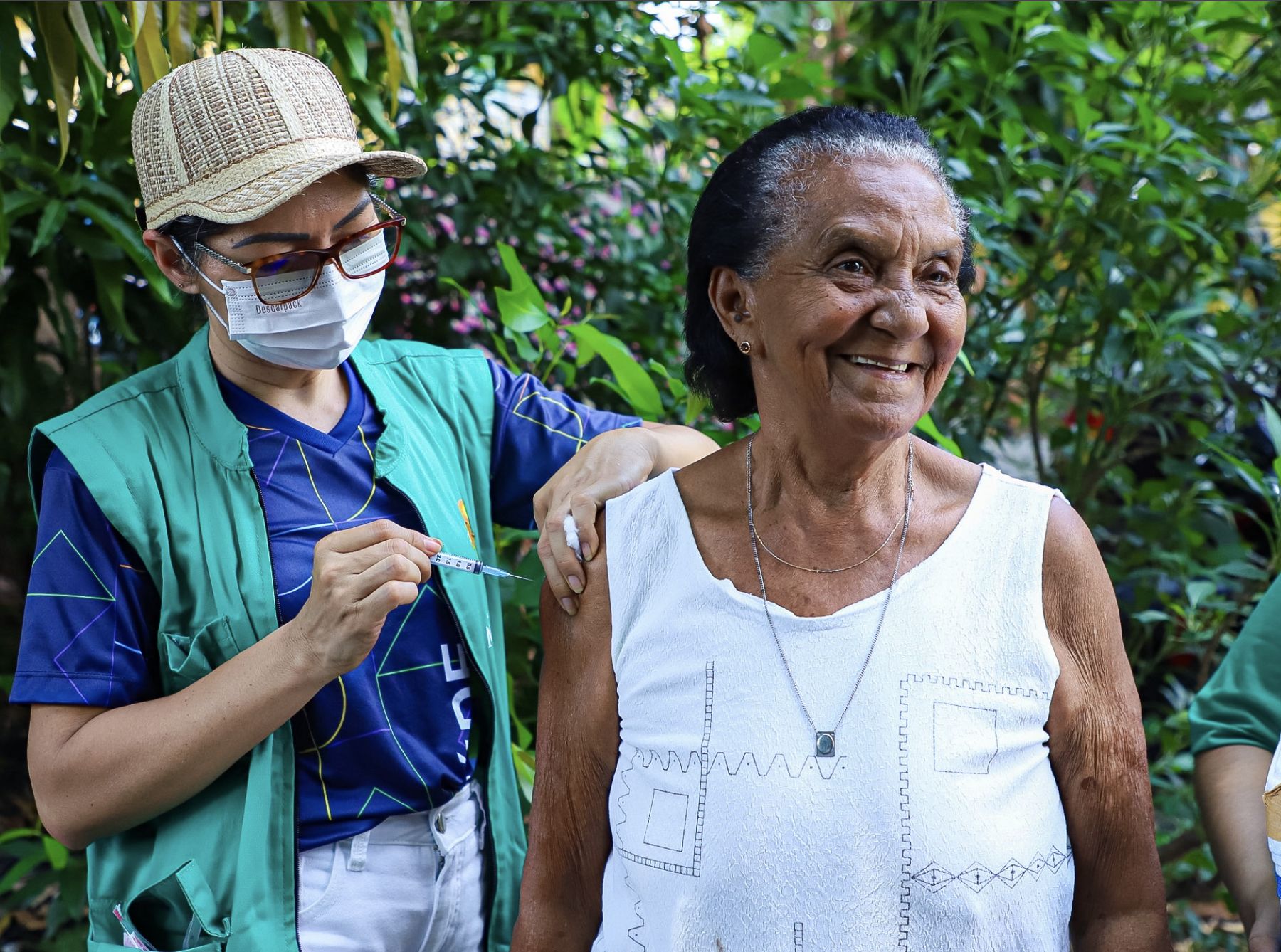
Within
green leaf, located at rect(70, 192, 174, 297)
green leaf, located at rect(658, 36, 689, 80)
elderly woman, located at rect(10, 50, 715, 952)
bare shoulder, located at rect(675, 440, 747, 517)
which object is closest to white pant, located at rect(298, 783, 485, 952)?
elderly woman, located at rect(10, 50, 715, 952)

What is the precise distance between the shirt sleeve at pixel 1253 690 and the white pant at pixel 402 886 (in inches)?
43.3

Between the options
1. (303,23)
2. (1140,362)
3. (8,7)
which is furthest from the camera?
(1140,362)

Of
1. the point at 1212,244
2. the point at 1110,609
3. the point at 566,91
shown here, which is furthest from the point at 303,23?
the point at 1212,244

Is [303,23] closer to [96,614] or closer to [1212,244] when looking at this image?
[96,614]

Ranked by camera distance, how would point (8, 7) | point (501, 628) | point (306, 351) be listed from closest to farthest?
point (306, 351), point (501, 628), point (8, 7)

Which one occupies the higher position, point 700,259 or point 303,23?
point 303,23

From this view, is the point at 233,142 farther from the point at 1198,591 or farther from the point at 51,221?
the point at 1198,591

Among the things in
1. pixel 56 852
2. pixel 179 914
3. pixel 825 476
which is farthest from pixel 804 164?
pixel 56 852

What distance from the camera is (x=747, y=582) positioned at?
1642 mm

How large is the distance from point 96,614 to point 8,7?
4.57 feet

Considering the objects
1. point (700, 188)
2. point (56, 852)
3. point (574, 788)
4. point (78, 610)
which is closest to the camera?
point (78, 610)

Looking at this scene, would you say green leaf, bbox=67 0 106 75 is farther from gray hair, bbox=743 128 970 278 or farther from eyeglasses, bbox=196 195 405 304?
gray hair, bbox=743 128 970 278

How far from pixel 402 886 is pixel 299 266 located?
36.6 inches

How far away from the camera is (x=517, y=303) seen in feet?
7.27
